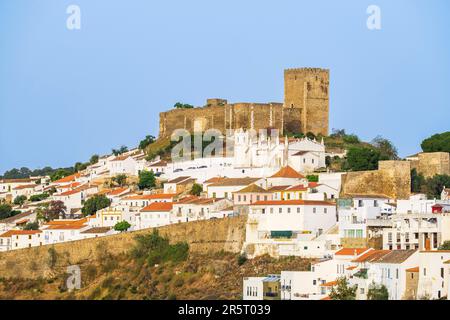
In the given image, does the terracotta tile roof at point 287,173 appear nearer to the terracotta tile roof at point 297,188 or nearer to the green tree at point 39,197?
the terracotta tile roof at point 297,188

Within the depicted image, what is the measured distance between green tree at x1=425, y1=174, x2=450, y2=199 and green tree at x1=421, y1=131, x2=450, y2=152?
3898mm

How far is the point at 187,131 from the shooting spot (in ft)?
277

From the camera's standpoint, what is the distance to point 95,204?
75.6 metres

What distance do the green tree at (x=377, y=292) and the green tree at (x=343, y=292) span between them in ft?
1.43

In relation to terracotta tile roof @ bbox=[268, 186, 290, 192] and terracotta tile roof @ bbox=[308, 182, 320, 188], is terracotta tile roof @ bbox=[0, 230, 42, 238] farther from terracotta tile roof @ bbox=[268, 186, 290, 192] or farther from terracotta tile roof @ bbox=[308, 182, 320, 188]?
terracotta tile roof @ bbox=[308, 182, 320, 188]

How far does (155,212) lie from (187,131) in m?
14.9

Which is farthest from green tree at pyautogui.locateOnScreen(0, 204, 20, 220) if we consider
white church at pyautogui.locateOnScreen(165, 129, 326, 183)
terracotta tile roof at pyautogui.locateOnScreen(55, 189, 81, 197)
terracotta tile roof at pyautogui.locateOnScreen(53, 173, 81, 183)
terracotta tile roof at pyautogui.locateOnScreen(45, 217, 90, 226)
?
white church at pyautogui.locateOnScreen(165, 129, 326, 183)

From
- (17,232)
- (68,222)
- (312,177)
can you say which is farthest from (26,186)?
(312,177)

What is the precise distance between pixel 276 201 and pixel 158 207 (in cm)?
730

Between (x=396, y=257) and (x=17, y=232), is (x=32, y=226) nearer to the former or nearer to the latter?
(x=17, y=232)

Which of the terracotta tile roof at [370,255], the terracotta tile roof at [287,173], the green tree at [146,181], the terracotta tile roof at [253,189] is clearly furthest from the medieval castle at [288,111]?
the terracotta tile roof at [370,255]

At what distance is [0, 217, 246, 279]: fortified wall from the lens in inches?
2547

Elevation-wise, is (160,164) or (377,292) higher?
(160,164)
